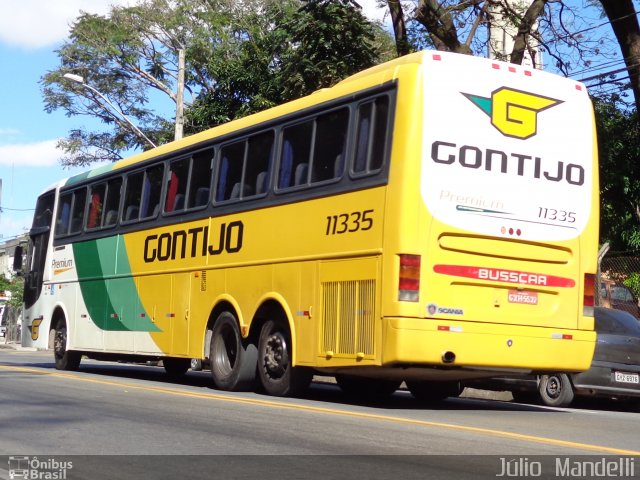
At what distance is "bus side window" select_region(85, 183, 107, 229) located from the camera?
17.5 m

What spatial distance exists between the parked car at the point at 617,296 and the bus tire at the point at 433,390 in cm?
729

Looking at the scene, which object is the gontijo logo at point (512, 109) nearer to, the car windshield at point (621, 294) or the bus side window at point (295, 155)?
the bus side window at point (295, 155)

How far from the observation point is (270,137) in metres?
12.9

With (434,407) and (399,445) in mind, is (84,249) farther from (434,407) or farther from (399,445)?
(399,445)

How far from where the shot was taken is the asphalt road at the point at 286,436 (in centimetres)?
680

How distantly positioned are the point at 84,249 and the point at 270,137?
6198 millimetres

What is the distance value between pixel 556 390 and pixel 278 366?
3965 mm

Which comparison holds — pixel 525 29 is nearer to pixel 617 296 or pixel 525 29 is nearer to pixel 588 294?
pixel 617 296


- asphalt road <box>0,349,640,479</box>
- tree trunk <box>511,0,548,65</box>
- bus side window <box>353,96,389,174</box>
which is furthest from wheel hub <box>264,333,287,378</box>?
tree trunk <box>511,0,548,65</box>

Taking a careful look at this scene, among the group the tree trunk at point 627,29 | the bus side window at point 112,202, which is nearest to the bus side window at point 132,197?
the bus side window at point 112,202

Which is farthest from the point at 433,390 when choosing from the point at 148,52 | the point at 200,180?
the point at 148,52

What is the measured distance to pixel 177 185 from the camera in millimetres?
15094

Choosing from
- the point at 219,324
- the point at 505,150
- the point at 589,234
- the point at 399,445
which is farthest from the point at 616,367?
the point at 399,445

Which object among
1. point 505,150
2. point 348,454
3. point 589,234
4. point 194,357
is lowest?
point 348,454
